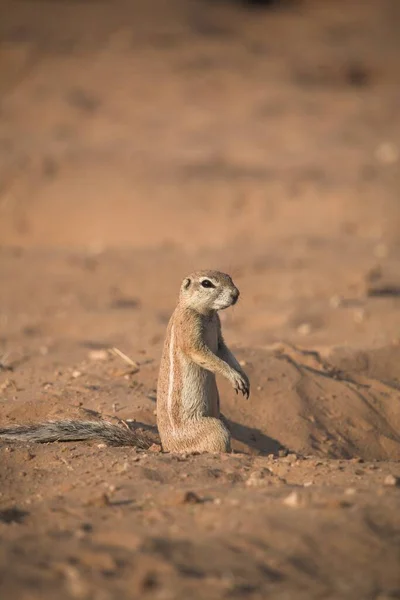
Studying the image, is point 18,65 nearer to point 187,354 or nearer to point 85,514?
point 187,354

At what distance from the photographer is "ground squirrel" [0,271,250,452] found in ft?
17.7

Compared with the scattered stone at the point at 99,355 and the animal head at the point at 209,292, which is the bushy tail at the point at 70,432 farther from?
the scattered stone at the point at 99,355

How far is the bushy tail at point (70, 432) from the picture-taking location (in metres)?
5.20

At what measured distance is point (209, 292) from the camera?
558 centimetres

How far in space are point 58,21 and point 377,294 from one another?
18468mm

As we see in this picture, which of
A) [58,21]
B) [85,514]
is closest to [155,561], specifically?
[85,514]

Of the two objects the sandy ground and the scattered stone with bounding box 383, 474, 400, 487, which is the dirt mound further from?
the scattered stone with bounding box 383, 474, 400, 487

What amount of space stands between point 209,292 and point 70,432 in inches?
47.8

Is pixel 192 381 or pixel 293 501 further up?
pixel 192 381

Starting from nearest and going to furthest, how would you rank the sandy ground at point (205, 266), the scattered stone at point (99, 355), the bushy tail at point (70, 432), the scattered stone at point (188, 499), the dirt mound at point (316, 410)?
the sandy ground at point (205, 266)
the scattered stone at point (188, 499)
the bushy tail at point (70, 432)
the dirt mound at point (316, 410)
the scattered stone at point (99, 355)

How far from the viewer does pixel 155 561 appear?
134 inches

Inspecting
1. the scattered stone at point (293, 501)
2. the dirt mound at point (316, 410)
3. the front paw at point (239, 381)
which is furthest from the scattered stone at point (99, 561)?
the dirt mound at point (316, 410)

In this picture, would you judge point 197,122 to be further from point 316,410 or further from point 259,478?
point 259,478

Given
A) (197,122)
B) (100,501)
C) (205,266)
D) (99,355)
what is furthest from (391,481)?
(197,122)
